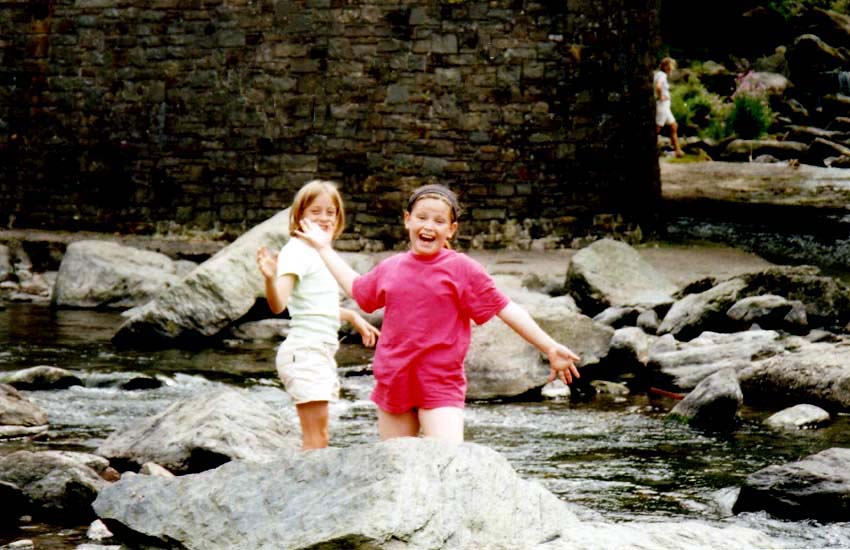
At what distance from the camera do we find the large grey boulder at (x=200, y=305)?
11.9m

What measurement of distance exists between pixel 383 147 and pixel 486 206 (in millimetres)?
1227

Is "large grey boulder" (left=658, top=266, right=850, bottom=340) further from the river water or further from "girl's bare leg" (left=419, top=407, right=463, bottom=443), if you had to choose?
"girl's bare leg" (left=419, top=407, right=463, bottom=443)

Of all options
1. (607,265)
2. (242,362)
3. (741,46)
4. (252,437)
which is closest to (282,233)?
(242,362)

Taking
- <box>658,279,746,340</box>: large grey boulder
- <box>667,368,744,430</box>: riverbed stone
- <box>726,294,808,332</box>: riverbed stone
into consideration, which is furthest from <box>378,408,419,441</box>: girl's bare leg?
<box>726,294,808,332</box>: riverbed stone

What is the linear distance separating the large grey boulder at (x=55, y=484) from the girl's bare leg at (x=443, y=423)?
1.65 metres

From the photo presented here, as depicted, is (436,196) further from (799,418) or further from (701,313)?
(701,313)

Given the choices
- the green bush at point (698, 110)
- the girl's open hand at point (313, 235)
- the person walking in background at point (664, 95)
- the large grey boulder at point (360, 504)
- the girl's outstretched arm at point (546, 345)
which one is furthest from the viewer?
the green bush at point (698, 110)

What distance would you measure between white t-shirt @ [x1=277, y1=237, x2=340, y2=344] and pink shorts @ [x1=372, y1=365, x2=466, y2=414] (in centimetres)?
75

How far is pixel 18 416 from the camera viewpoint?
26.9ft

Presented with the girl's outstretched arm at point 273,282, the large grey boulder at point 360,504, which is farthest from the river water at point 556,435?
the girl's outstretched arm at point 273,282

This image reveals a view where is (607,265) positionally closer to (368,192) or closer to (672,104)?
(368,192)

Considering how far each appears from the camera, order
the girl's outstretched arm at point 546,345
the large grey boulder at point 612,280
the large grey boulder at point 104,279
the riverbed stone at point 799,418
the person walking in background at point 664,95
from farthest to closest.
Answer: the person walking in background at point 664,95 → the large grey boulder at point 104,279 → the large grey boulder at point 612,280 → the riverbed stone at point 799,418 → the girl's outstretched arm at point 546,345

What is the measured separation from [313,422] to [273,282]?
0.73m

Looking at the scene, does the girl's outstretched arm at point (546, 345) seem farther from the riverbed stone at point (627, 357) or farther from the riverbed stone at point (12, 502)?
the riverbed stone at point (627, 357)
